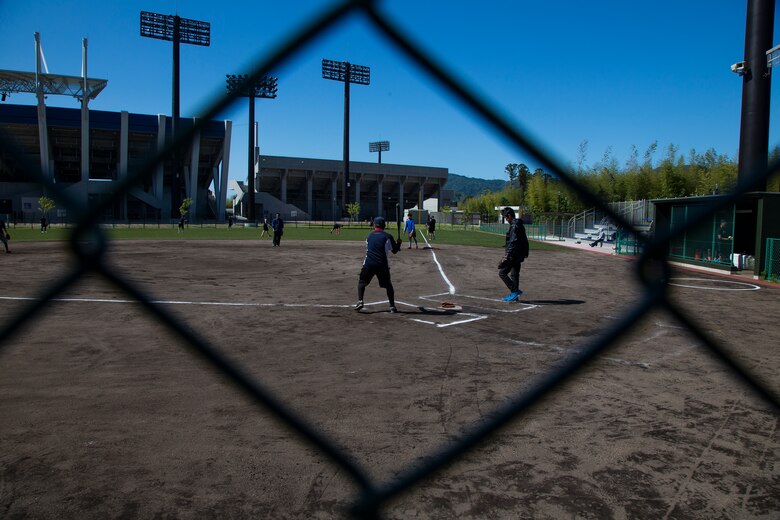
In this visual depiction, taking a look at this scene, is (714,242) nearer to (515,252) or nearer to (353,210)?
(515,252)

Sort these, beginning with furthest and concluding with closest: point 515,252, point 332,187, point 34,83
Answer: point 332,187 < point 515,252 < point 34,83

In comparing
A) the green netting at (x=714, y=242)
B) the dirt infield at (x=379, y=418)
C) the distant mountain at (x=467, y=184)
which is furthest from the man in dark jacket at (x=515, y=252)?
the distant mountain at (x=467, y=184)

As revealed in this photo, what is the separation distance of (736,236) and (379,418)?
19.4 metres

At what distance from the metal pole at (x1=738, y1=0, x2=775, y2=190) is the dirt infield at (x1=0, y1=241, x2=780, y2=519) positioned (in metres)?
0.43

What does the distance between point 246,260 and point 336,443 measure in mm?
15935

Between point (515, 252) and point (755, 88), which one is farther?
point (515, 252)

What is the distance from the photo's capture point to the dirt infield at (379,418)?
10.2ft

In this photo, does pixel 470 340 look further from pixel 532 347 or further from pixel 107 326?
pixel 107 326

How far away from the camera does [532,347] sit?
6.80 metres

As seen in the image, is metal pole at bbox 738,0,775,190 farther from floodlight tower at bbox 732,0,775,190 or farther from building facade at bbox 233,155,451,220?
building facade at bbox 233,155,451,220

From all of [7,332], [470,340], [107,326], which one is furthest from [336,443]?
[107,326]

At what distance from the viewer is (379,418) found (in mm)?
4258

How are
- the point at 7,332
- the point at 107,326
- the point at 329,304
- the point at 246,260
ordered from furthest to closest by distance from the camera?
the point at 246,260, the point at 329,304, the point at 107,326, the point at 7,332

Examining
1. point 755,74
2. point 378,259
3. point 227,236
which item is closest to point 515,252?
point 378,259
